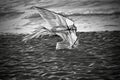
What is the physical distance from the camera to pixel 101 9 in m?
1.51

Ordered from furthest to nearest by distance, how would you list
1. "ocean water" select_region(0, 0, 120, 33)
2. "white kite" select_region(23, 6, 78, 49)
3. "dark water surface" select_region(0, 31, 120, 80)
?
"ocean water" select_region(0, 0, 120, 33), "white kite" select_region(23, 6, 78, 49), "dark water surface" select_region(0, 31, 120, 80)

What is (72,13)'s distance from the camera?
1539mm

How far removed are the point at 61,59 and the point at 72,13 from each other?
26.8 inches

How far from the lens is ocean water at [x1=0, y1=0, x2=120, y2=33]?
1483 mm

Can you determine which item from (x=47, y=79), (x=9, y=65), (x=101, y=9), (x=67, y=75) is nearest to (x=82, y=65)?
(x=67, y=75)

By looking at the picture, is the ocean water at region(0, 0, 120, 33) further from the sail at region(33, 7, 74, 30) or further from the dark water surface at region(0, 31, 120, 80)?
the sail at region(33, 7, 74, 30)

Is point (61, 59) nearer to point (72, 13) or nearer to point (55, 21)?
point (55, 21)

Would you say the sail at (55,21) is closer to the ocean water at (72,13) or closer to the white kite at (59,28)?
the white kite at (59,28)

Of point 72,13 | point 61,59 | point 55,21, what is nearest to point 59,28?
point 55,21

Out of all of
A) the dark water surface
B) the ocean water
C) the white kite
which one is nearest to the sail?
the white kite

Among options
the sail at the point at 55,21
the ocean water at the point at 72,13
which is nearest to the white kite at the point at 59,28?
the sail at the point at 55,21

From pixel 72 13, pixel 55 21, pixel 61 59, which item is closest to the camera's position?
pixel 61 59

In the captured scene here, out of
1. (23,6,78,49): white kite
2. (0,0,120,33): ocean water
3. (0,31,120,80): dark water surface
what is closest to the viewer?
(0,31,120,80): dark water surface

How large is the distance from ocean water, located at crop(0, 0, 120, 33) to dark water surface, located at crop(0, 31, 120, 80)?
0.53ft
